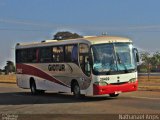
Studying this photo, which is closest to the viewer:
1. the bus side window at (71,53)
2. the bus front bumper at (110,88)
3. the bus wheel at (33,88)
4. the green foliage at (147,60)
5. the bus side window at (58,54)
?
the bus front bumper at (110,88)

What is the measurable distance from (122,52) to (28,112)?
21.8ft

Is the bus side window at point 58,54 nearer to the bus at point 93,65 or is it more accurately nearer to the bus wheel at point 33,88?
the bus at point 93,65

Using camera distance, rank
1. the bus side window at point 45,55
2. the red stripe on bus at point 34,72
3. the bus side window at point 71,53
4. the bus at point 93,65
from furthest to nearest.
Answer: the red stripe on bus at point 34,72
the bus side window at point 45,55
the bus side window at point 71,53
the bus at point 93,65

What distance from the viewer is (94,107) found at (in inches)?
771

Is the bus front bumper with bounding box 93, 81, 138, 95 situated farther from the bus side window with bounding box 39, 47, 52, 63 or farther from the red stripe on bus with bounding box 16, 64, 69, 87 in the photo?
the bus side window with bounding box 39, 47, 52, 63

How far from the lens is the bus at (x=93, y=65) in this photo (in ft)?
74.5

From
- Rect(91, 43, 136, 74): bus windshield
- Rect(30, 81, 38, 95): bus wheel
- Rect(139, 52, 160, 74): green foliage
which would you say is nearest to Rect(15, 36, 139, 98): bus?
Rect(91, 43, 136, 74): bus windshield

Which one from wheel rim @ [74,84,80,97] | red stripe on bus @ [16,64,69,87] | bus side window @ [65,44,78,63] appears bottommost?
wheel rim @ [74,84,80,97]

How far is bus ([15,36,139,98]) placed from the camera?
74.5 ft

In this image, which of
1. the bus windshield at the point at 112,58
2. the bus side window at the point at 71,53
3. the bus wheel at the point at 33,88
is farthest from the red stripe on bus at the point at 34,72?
the bus windshield at the point at 112,58

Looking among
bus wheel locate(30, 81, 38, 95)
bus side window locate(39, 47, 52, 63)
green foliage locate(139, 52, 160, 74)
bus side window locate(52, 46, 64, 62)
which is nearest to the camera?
bus side window locate(52, 46, 64, 62)

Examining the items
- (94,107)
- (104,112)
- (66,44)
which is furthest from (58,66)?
(104,112)

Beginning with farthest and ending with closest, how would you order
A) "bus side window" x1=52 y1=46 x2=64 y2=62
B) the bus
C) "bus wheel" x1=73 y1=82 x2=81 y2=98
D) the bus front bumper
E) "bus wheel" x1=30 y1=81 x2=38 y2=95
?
"bus wheel" x1=30 y1=81 x2=38 y2=95
"bus side window" x1=52 y1=46 x2=64 y2=62
"bus wheel" x1=73 y1=82 x2=81 y2=98
the bus
the bus front bumper

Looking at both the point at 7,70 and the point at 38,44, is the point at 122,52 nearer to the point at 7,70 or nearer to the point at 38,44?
the point at 38,44
